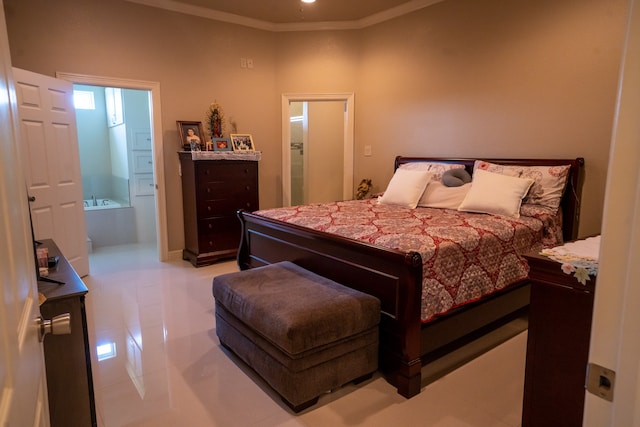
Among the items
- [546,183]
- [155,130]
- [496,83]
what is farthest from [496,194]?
[155,130]

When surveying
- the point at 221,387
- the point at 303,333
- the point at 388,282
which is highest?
the point at 388,282

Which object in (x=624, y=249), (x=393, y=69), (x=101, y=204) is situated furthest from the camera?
(x=101, y=204)

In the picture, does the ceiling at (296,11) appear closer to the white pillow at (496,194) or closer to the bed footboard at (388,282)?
the white pillow at (496,194)

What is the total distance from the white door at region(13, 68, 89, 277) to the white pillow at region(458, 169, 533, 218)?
12.1ft

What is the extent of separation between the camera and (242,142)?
4844 millimetres

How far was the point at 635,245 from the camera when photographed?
54 cm

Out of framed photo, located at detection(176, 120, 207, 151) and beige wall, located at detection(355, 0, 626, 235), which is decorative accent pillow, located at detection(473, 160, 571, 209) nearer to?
beige wall, located at detection(355, 0, 626, 235)

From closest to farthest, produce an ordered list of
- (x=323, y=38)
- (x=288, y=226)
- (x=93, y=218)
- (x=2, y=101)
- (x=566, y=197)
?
1. (x=2, y=101)
2. (x=288, y=226)
3. (x=566, y=197)
4. (x=323, y=38)
5. (x=93, y=218)

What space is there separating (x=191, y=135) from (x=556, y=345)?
4.16 meters

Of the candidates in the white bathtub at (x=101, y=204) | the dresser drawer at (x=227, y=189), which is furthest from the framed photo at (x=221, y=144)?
the white bathtub at (x=101, y=204)

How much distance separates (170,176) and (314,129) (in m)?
2.35

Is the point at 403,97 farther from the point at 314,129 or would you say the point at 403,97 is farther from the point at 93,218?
the point at 93,218

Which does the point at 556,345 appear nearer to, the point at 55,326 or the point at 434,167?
the point at 55,326

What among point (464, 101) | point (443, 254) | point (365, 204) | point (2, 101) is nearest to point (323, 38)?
point (464, 101)
